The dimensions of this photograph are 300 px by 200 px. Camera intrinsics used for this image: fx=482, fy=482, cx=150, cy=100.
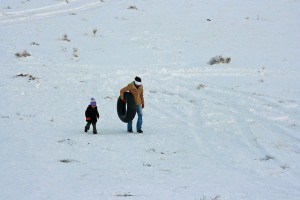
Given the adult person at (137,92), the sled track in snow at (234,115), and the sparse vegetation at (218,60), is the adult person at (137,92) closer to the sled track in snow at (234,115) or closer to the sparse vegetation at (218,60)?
the sled track in snow at (234,115)

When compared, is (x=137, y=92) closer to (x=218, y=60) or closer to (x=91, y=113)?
(x=91, y=113)

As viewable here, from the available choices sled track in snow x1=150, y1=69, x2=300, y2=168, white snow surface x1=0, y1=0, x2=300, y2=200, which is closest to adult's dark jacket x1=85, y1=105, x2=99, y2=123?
white snow surface x1=0, y1=0, x2=300, y2=200

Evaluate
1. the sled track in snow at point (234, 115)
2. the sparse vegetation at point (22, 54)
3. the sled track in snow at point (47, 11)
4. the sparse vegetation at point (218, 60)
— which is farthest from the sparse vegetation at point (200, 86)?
the sled track in snow at point (47, 11)

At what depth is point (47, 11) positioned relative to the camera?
3656cm

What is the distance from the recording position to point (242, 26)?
31.4m

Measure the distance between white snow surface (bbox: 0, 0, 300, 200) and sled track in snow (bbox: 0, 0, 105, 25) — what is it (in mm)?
199

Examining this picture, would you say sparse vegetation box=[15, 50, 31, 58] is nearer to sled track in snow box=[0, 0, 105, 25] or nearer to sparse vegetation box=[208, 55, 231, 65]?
sled track in snow box=[0, 0, 105, 25]

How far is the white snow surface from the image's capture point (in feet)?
33.9

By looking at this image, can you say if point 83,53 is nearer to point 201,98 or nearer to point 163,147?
point 201,98

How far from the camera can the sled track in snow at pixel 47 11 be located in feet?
110

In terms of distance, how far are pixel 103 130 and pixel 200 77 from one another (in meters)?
7.50

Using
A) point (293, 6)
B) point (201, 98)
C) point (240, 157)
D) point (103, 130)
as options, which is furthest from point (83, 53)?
point (293, 6)

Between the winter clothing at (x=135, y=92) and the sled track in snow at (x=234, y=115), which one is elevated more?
the winter clothing at (x=135, y=92)

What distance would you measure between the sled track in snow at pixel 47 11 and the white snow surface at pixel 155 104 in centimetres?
20
